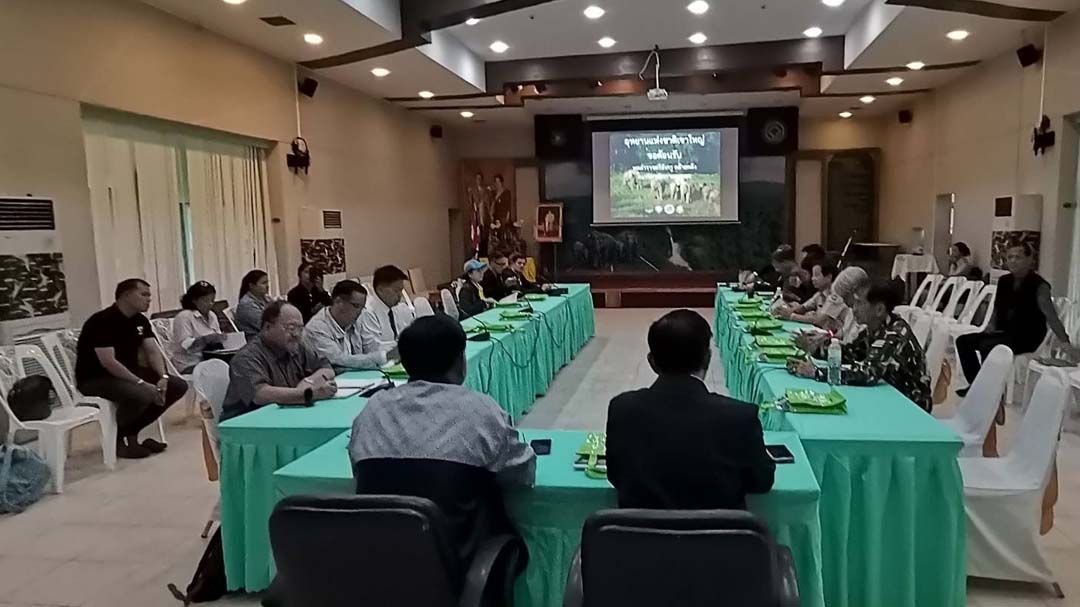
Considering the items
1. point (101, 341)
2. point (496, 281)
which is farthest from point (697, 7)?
point (101, 341)

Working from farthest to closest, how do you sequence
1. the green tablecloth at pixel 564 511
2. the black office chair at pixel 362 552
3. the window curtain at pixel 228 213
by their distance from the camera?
the window curtain at pixel 228 213 → the green tablecloth at pixel 564 511 → the black office chair at pixel 362 552

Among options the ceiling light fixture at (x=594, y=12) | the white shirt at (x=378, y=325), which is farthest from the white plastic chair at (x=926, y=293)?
the white shirt at (x=378, y=325)

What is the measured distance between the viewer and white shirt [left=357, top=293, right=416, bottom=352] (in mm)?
4279

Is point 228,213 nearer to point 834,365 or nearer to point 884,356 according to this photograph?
point 834,365

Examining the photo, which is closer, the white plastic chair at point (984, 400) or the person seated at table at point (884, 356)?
the white plastic chair at point (984, 400)

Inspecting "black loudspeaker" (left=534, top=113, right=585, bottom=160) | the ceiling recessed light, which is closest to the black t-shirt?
the ceiling recessed light

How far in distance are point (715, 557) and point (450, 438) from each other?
0.69m

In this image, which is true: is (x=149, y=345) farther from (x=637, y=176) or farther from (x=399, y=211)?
(x=637, y=176)

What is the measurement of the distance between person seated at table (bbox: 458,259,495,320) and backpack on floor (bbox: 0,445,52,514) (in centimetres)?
325

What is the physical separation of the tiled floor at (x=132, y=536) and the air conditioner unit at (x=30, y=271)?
0.87 metres

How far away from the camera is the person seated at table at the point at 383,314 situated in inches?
171

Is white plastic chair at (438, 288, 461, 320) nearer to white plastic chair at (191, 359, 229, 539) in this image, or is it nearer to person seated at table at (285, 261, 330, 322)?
person seated at table at (285, 261, 330, 322)

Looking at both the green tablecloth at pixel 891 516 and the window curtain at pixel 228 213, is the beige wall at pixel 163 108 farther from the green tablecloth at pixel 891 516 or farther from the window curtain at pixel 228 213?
the green tablecloth at pixel 891 516

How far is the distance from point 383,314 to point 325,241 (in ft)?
12.0
